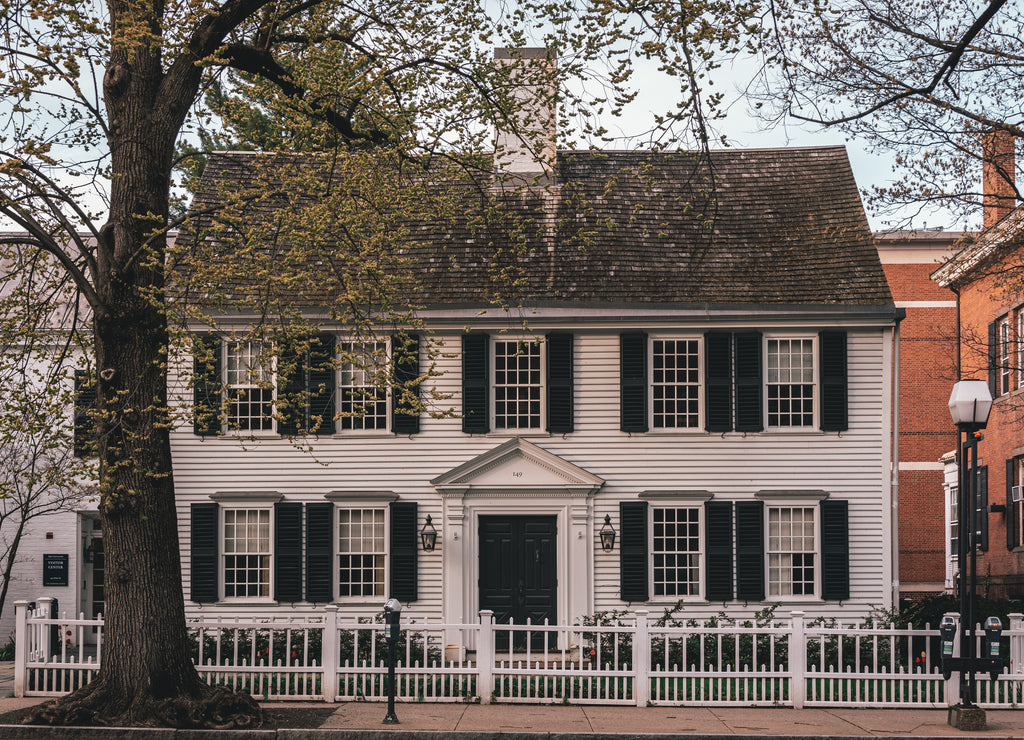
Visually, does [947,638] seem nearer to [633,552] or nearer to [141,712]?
[633,552]

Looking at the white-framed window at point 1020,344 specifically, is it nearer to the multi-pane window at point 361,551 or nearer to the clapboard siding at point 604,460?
the clapboard siding at point 604,460

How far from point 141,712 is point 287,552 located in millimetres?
7315

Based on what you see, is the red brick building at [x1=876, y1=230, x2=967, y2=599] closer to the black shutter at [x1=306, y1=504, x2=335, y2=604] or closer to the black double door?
the black double door

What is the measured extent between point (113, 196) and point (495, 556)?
9351 millimetres

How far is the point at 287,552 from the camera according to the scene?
19219mm

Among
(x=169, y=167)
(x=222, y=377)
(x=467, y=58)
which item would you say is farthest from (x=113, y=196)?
(x=222, y=377)

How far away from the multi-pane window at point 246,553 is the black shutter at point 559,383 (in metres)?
5.18

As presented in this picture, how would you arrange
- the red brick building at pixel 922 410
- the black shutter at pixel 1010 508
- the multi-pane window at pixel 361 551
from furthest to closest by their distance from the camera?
the red brick building at pixel 922 410 → the black shutter at pixel 1010 508 → the multi-pane window at pixel 361 551

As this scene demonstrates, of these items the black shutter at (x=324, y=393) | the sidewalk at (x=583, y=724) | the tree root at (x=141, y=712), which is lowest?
the sidewalk at (x=583, y=724)

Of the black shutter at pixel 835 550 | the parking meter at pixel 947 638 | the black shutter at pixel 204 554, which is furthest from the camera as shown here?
the black shutter at pixel 204 554

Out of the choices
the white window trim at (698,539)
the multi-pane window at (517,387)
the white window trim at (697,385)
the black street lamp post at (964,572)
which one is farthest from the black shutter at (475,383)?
the black street lamp post at (964,572)

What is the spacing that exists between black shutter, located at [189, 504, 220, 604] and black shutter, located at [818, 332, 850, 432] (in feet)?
34.4

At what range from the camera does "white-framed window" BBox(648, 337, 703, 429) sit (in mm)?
19516

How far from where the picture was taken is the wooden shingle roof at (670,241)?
64.2 feet
